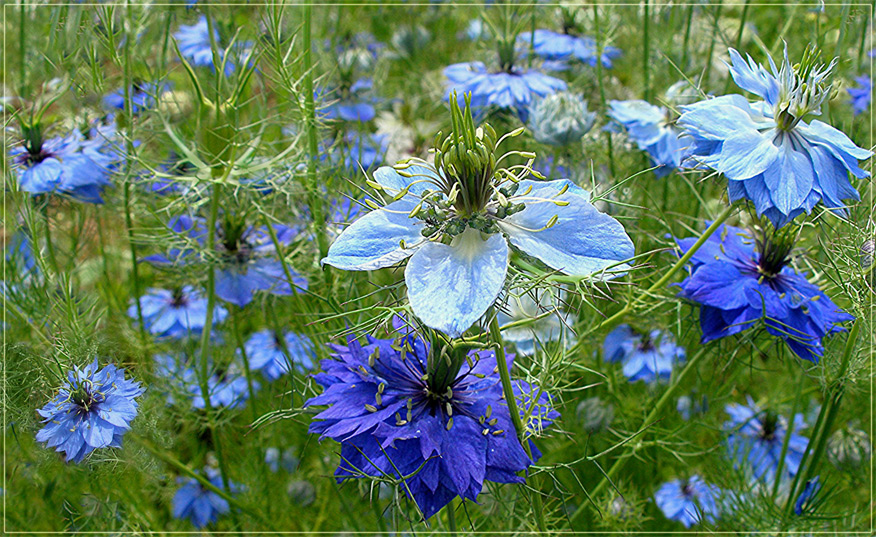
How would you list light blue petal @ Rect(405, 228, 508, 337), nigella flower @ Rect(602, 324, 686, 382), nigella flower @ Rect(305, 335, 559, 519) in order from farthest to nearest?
nigella flower @ Rect(602, 324, 686, 382), nigella flower @ Rect(305, 335, 559, 519), light blue petal @ Rect(405, 228, 508, 337)

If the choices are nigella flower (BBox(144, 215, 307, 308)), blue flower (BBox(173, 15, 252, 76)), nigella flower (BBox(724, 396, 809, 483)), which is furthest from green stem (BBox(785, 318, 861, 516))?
blue flower (BBox(173, 15, 252, 76))

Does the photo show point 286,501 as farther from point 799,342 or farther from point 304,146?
point 799,342

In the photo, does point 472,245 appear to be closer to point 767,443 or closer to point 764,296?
point 764,296

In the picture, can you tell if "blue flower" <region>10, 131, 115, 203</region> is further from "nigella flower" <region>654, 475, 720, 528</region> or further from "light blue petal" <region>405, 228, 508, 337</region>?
"nigella flower" <region>654, 475, 720, 528</region>

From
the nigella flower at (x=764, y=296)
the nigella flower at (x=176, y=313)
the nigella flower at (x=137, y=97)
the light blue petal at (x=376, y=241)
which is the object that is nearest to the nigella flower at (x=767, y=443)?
the nigella flower at (x=764, y=296)

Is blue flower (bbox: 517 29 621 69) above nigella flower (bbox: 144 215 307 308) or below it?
above

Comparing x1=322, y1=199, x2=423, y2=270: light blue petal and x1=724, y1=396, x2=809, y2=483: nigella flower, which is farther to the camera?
x1=724, y1=396, x2=809, y2=483: nigella flower
